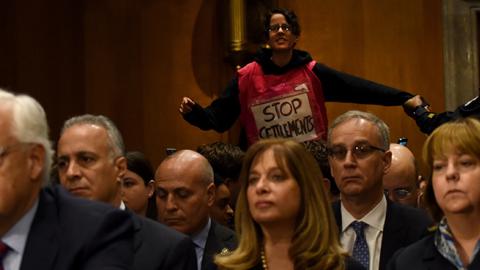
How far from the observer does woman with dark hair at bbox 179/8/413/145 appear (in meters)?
5.66

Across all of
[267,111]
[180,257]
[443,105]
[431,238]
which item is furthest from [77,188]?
[443,105]

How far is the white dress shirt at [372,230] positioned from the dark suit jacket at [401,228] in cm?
3

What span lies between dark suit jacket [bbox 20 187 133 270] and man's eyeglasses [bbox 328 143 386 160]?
1457mm

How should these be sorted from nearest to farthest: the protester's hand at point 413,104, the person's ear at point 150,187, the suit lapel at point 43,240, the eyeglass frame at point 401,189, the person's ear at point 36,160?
the suit lapel at point 43,240, the person's ear at point 36,160, the eyeglass frame at point 401,189, the person's ear at point 150,187, the protester's hand at point 413,104

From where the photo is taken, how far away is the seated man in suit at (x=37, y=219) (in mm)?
2463

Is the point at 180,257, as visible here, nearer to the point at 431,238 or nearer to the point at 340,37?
the point at 431,238

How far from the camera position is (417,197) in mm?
4598

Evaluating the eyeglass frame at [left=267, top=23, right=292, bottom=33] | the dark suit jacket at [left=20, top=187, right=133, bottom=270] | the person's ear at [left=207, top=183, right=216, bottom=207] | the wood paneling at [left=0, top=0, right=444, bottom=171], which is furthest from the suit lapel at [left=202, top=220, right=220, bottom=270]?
the wood paneling at [left=0, top=0, right=444, bottom=171]

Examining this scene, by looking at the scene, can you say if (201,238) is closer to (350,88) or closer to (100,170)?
(100,170)

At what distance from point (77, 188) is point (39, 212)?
42.3 inches

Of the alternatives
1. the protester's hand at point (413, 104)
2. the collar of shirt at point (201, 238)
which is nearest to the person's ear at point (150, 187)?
the collar of shirt at point (201, 238)

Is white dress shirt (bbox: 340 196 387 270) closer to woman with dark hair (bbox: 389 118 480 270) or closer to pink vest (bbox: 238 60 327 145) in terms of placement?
woman with dark hair (bbox: 389 118 480 270)

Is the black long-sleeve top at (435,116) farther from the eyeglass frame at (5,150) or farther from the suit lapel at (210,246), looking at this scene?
the eyeglass frame at (5,150)

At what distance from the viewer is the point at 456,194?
292 cm
